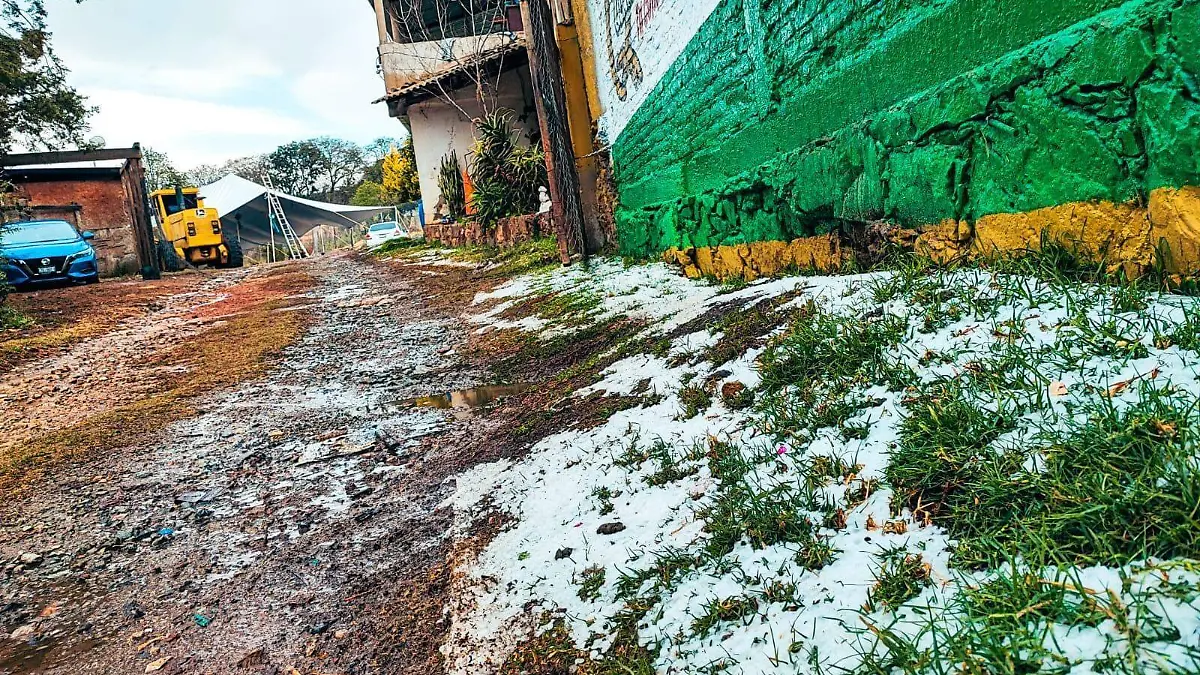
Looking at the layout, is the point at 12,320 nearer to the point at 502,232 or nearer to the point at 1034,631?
the point at 502,232

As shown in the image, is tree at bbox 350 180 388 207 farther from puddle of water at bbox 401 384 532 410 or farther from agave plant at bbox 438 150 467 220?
puddle of water at bbox 401 384 532 410

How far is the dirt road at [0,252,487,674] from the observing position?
2.20 meters

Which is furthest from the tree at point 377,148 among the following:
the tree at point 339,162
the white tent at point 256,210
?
the white tent at point 256,210

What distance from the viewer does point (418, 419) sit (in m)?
4.21

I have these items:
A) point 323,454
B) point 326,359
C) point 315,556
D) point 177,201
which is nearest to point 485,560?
point 315,556

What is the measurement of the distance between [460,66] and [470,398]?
36.8 feet

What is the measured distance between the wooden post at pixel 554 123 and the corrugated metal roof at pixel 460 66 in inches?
198

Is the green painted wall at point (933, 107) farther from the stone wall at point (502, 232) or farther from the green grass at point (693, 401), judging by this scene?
the stone wall at point (502, 232)

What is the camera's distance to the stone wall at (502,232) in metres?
10.2

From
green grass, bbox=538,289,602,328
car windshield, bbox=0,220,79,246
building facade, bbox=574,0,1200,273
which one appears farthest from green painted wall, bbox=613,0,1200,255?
car windshield, bbox=0,220,79,246

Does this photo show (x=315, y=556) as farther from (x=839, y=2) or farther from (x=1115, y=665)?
(x=839, y=2)

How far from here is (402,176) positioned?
24.7 meters

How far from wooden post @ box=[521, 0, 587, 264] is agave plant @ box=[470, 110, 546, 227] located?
10.00 ft

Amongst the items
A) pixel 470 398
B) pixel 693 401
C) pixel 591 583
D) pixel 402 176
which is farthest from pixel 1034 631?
pixel 402 176
